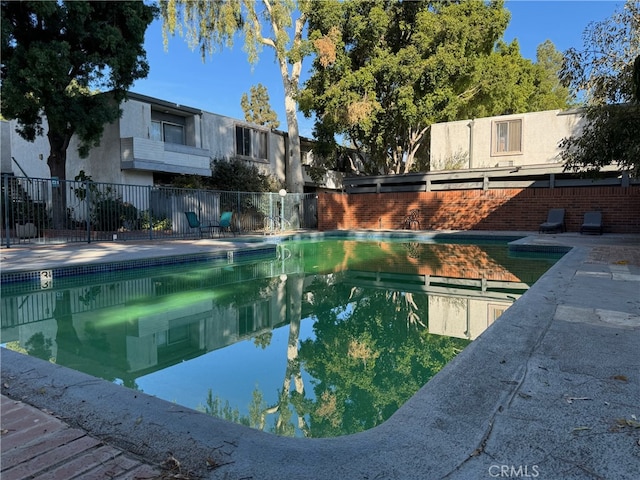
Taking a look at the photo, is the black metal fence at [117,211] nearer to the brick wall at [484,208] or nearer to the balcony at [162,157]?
the balcony at [162,157]

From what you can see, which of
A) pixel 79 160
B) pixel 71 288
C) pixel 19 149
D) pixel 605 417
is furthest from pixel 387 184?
pixel 605 417

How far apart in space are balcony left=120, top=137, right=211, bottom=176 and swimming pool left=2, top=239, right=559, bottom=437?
8741 millimetres

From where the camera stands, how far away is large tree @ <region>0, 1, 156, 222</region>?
12.2m

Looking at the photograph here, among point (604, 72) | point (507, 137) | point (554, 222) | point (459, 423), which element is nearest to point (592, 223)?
point (554, 222)

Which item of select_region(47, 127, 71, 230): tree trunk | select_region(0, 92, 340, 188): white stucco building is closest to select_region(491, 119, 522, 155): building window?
select_region(0, 92, 340, 188): white stucco building

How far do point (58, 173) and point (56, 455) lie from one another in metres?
15.9

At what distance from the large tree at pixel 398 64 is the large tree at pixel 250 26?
914 mm

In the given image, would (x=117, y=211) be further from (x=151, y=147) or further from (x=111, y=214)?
(x=151, y=147)

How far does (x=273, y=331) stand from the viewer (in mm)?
4715

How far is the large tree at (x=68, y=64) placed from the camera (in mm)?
12211

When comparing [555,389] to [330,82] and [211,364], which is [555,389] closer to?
[211,364]

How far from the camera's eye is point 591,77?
9.09 m

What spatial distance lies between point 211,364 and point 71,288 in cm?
449

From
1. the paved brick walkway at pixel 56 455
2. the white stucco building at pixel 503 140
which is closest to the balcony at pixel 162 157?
the white stucco building at pixel 503 140
